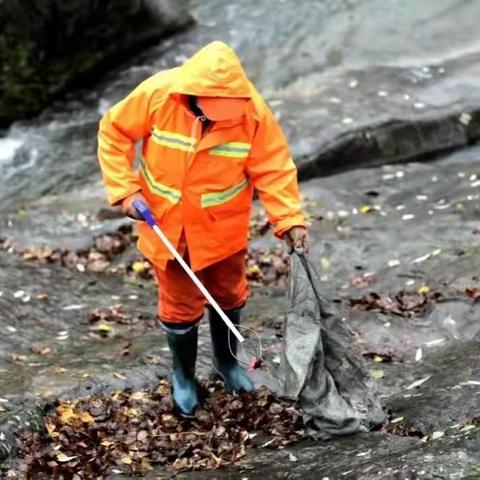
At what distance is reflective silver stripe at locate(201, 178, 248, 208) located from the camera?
4840mm

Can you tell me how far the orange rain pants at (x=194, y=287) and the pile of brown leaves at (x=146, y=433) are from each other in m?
0.63

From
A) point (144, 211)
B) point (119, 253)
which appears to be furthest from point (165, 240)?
point (119, 253)

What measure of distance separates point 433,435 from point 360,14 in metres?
12.3

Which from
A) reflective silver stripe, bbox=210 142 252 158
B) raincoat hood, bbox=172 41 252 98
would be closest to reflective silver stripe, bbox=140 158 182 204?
reflective silver stripe, bbox=210 142 252 158

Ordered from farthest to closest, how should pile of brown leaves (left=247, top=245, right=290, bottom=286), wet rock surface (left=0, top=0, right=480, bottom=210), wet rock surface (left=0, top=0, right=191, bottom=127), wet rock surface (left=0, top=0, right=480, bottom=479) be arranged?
wet rock surface (left=0, top=0, right=191, bottom=127) → wet rock surface (left=0, top=0, right=480, bottom=210) → pile of brown leaves (left=247, top=245, right=290, bottom=286) → wet rock surface (left=0, top=0, right=480, bottom=479)

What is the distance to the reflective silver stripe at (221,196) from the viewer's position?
4840mm

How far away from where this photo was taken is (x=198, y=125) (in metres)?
4.70

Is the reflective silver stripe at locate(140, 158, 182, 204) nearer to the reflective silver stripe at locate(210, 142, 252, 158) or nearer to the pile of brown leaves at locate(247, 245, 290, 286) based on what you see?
the reflective silver stripe at locate(210, 142, 252, 158)

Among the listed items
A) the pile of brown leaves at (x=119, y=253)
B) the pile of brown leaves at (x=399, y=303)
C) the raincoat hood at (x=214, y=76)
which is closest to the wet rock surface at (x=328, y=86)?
the pile of brown leaves at (x=119, y=253)

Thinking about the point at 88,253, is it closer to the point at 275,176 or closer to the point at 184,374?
the point at 184,374

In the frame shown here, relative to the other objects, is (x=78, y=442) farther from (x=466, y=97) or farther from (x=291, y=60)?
(x=291, y=60)

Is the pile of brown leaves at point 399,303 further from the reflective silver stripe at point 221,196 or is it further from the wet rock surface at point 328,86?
the wet rock surface at point 328,86

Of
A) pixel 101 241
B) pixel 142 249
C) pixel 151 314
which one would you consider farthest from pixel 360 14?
pixel 142 249

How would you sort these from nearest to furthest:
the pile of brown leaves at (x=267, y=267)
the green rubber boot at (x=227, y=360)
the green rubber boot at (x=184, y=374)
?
the green rubber boot at (x=184, y=374) → the green rubber boot at (x=227, y=360) → the pile of brown leaves at (x=267, y=267)
